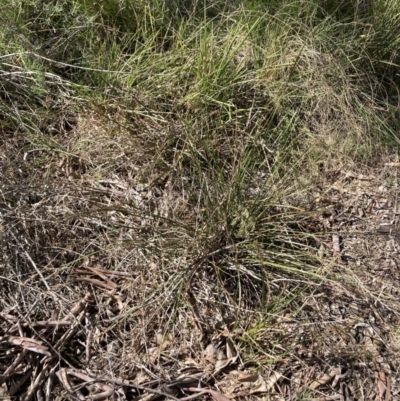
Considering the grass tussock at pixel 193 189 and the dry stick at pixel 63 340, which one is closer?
the dry stick at pixel 63 340

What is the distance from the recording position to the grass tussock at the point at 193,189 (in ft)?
5.71

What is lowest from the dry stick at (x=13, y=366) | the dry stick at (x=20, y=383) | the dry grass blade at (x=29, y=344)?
the dry stick at (x=20, y=383)

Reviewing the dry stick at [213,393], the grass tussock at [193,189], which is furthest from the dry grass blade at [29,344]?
the dry stick at [213,393]

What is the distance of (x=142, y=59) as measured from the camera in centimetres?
243

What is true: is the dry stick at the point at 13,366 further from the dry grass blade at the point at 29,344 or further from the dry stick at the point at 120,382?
the dry stick at the point at 120,382

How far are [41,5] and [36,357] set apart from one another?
5.04ft

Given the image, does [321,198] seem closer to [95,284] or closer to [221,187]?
[221,187]

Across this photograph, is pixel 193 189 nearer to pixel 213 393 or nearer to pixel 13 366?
pixel 213 393

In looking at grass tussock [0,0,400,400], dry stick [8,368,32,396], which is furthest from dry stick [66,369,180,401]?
dry stick [8,368,32,396]

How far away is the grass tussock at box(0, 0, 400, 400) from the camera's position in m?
1.74

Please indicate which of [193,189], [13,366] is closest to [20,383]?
[13,366]

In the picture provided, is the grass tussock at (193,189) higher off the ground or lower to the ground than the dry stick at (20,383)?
higher

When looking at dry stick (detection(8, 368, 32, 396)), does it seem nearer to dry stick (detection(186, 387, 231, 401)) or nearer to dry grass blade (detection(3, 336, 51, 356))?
dry grass blade (detection(3, 336, 51, 356))

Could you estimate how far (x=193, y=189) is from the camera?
204 cm
